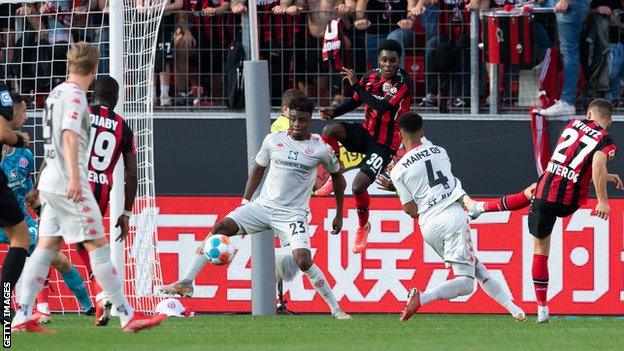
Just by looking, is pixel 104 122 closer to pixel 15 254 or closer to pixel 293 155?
pixel 15 254

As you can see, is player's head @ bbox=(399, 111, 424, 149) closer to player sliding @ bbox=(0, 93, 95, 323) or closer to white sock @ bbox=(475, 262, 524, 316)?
white sock @ bbox=(475, 262, 524, 316)

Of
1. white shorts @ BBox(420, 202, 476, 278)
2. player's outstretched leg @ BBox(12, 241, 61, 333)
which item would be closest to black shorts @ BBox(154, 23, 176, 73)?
white shorts @ BBox(420, 202, 476, 278)

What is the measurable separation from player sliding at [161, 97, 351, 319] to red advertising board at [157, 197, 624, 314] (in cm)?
298

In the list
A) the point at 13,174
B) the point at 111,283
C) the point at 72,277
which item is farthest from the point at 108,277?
the point at 13,174

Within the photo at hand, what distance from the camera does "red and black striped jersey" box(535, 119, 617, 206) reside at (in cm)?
1353

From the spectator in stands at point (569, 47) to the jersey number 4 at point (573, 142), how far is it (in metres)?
3.35

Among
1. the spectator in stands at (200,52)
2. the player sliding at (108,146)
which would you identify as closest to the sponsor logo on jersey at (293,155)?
the player sliding at (108,146)

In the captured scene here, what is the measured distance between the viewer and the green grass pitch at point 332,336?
32.9 ft

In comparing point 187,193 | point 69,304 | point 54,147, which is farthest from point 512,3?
point 54,147

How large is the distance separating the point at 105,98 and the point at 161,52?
6287 millimetres

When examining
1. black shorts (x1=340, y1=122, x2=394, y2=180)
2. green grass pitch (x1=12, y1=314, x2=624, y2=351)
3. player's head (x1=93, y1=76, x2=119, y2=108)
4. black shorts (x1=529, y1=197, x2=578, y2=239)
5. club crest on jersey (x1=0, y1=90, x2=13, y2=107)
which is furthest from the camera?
black shorts (x1=340, y1=122, x2=394, y2=180)

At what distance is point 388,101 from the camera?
1505cm

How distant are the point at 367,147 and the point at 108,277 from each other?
551 centimetres

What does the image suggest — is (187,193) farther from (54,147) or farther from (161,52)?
(54,147)
